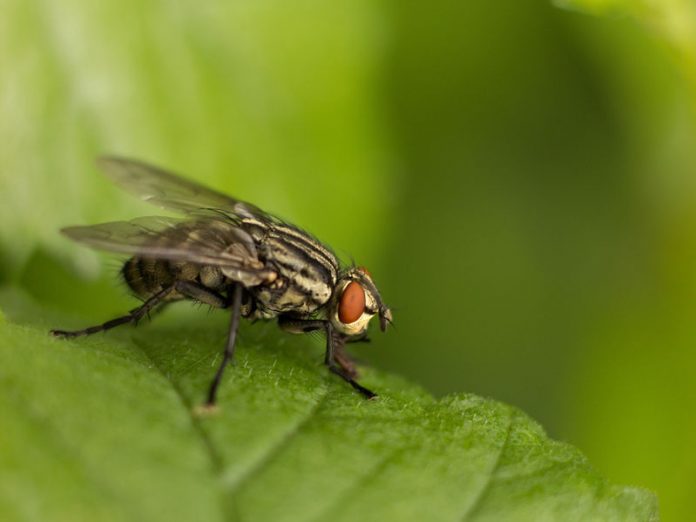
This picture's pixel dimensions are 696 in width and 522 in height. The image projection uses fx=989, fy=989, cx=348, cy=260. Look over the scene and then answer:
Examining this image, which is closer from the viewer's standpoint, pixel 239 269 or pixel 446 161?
pixel 239 269

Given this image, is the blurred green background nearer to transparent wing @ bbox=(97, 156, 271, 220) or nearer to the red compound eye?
transparent wing @ bbox=(97, 156, 271, 220)

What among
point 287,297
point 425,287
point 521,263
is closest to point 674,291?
point 521,263

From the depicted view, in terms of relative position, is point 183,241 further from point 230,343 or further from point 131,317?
point 230,343

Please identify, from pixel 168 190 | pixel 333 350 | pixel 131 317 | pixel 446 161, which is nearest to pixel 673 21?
pixel 446 161

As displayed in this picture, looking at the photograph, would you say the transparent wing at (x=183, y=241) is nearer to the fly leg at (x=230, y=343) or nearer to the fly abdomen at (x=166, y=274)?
the fly leg at (x=230, y=343)

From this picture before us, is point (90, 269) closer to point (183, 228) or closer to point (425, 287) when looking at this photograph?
point (183, 228)

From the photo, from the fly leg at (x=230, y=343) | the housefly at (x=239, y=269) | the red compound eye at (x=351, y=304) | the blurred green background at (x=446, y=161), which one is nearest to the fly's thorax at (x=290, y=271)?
the housefly at (x=239, y=269)

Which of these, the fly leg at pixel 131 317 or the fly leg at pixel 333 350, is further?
the fly leg at pixel 131 317
